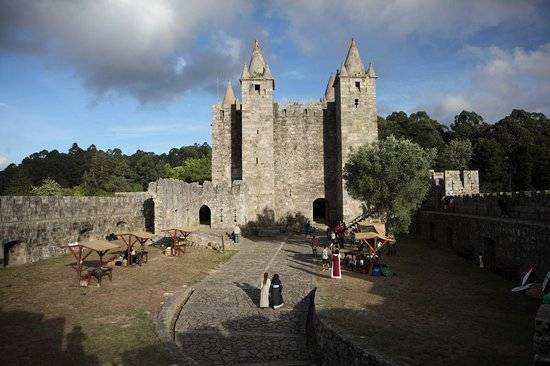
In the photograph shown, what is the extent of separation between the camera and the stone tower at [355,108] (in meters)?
31.5

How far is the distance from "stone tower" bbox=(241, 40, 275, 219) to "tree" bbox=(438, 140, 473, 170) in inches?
1234

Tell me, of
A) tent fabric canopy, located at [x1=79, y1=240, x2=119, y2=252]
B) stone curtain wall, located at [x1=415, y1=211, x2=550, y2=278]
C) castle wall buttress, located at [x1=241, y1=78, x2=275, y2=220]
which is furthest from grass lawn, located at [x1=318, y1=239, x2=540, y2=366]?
castle wall buttress, located at [x1=241, y1=78, x2=275, y2=220]

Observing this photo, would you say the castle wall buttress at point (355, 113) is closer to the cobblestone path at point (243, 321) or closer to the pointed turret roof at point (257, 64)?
the pointed turret roof at point (257, 64)

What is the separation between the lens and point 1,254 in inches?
630

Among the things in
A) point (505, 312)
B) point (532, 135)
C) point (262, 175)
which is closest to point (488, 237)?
point (505, 312)

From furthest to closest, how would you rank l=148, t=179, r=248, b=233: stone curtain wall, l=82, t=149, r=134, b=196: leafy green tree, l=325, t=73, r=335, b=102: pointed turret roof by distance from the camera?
l=82, t=149, r=134, b=196: leafy green tree, l=325, t=73, r=335, b=102: pointed turret roof, l=148, t=179, r=248, b=233: stone curtain wall

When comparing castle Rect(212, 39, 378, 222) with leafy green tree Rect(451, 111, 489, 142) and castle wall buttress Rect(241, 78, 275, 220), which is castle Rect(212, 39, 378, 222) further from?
leafy green tree Rect(451, 111, 489, 142)

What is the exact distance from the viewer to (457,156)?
5347cm

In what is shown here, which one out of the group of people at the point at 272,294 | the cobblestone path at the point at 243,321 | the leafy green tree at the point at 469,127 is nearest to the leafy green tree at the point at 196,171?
the leafy green tree at the point at 469,127

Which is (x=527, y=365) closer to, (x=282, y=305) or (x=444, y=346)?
(x=444, y=346)

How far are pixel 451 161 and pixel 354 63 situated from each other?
90.5 feet

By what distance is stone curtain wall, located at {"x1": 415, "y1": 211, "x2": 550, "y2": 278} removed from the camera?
1291cm

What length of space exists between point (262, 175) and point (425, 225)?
42.1ft

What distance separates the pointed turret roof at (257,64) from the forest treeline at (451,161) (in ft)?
101
